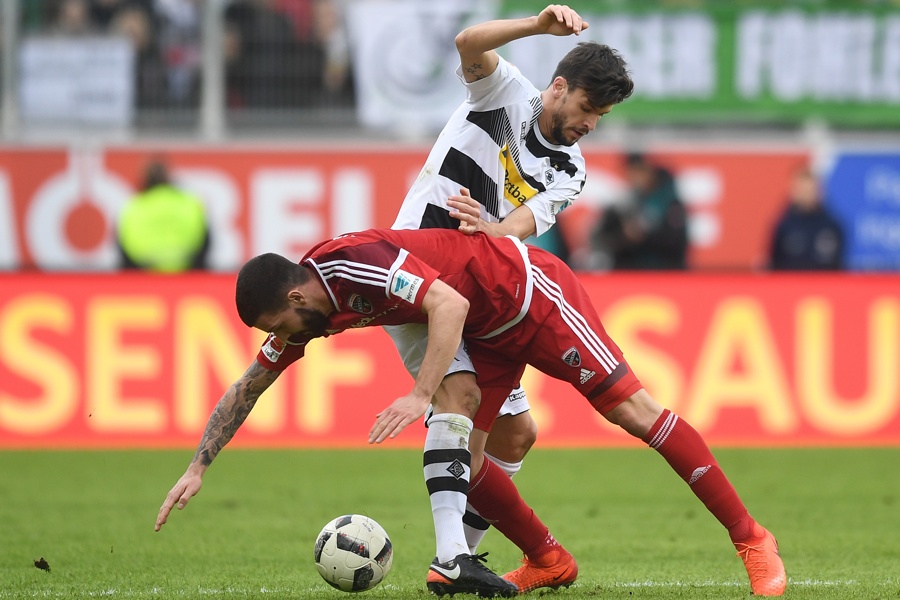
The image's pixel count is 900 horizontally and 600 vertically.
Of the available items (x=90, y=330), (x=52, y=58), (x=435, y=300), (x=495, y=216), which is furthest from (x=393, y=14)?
(x=435, y=300)

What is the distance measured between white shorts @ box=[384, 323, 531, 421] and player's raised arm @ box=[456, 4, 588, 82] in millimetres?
1129

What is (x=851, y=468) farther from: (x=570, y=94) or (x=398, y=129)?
(x=398, y=129)

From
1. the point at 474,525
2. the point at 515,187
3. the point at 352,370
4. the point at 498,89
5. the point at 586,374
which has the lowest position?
the point at 352,370

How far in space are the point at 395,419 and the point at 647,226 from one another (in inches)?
352

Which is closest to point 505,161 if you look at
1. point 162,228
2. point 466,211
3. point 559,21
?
point 466,211

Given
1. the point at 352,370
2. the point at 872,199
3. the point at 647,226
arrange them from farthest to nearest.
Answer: the point at 872,199, the point at 647,226, the point at 352,370

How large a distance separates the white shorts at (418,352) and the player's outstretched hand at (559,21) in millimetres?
1331

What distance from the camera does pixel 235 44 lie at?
14.8 metres

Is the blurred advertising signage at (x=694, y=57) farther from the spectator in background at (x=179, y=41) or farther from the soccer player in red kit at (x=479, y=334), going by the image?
the soccer player in red kit at (x=479, y=334)

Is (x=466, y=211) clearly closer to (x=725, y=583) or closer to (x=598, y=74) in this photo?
(x=598, y=74)

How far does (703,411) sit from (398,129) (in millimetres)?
5526

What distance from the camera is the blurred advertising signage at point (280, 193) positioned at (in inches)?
583

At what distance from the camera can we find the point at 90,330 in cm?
1121

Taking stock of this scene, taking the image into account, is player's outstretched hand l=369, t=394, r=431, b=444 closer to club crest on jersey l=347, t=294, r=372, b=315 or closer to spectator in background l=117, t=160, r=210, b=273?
club crest on jersey l=347, t=294, r=372, b=315
